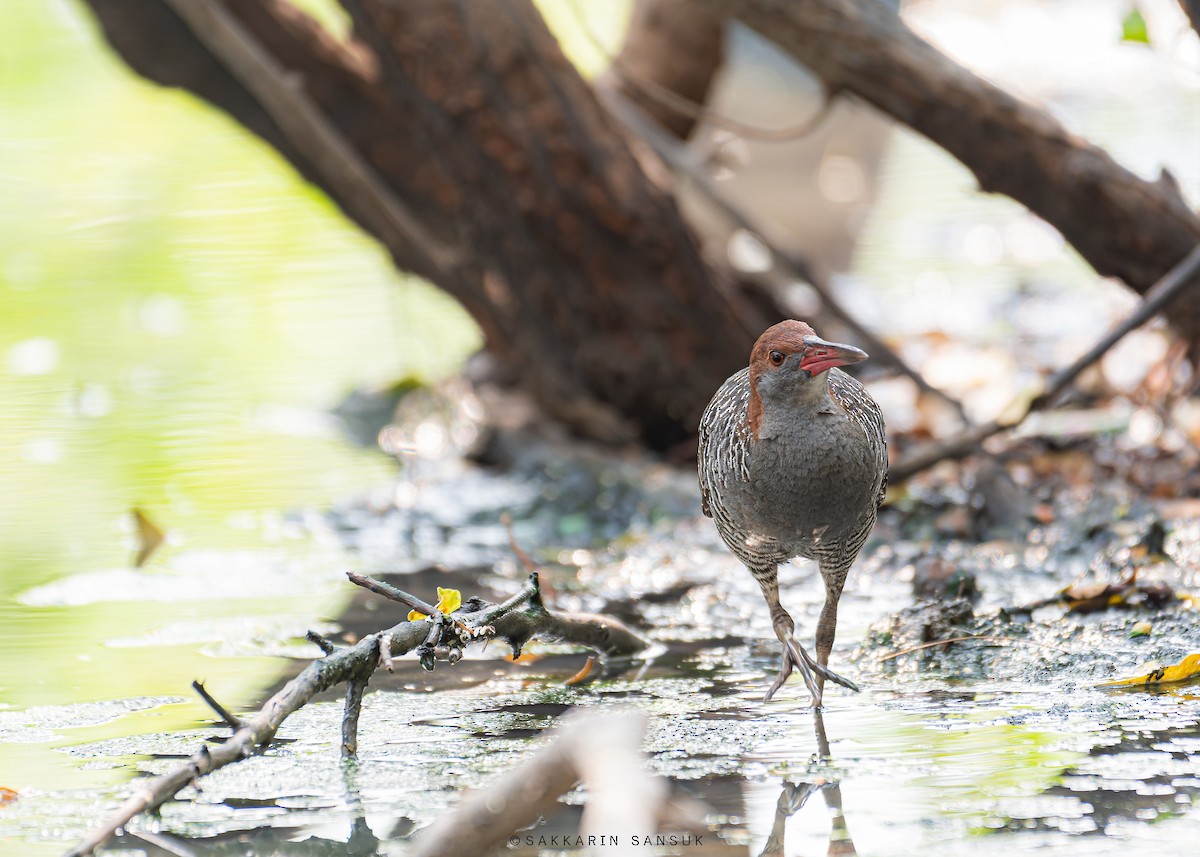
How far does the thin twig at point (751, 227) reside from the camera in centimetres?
664

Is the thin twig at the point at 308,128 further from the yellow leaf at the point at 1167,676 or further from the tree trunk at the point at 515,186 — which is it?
the yellow leaf at the point at 1167,676

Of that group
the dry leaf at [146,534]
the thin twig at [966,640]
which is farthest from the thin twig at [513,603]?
the dry leaf at [146,534]

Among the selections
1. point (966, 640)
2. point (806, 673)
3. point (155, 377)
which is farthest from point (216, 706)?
point (155, 377)

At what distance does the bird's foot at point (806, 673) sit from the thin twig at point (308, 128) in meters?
3.45

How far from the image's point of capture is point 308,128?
260 inches

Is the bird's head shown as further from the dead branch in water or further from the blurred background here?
the blurred background

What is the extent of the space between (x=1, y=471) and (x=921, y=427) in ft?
15.2

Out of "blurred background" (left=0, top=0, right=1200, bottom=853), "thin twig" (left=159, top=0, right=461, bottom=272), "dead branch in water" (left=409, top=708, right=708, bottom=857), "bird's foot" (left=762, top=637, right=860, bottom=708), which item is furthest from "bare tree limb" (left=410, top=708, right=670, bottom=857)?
"thin twig" (left=159, top=0, right=461, bottom=272)

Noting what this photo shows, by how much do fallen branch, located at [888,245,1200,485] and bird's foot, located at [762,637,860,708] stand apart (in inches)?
80.9

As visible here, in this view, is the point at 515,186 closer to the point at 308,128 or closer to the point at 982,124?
the point at 308,128

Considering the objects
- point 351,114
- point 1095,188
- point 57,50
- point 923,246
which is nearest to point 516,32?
point 351,114

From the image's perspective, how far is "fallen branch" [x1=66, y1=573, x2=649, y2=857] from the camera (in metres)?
2.72

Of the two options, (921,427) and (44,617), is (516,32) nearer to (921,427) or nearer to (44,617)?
(921,427)

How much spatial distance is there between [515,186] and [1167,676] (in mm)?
3964
